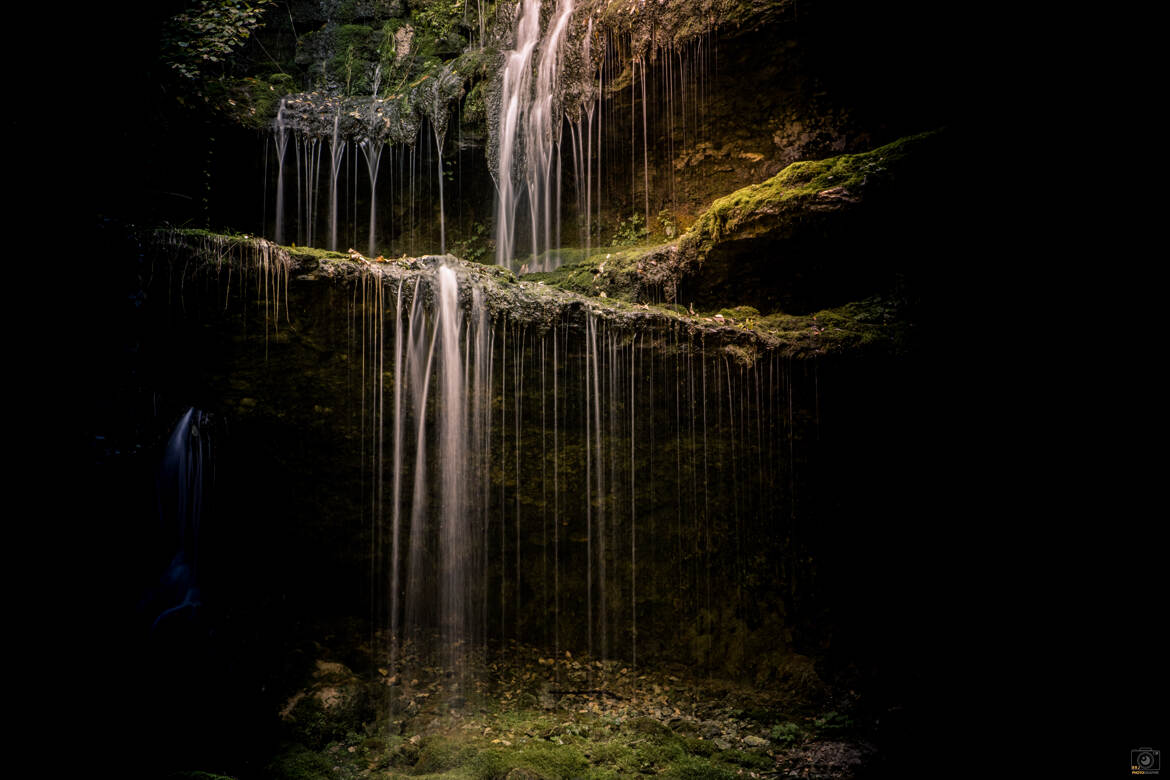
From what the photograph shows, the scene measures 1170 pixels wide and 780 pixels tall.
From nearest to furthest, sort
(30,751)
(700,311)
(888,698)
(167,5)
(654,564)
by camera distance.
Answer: (30,751) < (167,5) < (888,698) < (654,564) < (700,311)

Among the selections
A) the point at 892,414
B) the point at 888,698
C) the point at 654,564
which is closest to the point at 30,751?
the point at 654,564

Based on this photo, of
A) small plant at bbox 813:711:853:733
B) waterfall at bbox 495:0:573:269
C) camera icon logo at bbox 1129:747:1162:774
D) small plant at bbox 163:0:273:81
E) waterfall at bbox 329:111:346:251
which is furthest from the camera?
waterfall at bbox 329:111:346:251

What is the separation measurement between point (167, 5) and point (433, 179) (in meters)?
5.44

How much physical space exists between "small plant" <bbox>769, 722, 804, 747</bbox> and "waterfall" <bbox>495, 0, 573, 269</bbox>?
756 centimetres

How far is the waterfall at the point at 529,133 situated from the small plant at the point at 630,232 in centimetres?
125

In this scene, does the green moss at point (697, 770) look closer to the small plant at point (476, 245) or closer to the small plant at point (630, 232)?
the small plant at point (630, 232)

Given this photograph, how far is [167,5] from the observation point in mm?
5137

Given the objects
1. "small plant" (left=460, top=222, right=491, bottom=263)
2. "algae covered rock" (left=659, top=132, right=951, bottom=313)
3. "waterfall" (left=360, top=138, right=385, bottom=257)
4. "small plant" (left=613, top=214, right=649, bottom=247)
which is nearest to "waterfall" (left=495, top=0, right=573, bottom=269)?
"small plant" (left=460, top=222, right=491, bottom=263)

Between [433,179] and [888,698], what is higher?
[433,179]

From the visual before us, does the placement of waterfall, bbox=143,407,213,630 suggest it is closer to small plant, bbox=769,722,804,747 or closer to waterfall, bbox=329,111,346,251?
waterfall, bbox=329,111,346,251

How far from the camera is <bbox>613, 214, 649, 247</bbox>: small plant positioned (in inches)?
395

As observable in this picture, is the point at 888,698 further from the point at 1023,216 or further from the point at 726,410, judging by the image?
the point at 1023,216

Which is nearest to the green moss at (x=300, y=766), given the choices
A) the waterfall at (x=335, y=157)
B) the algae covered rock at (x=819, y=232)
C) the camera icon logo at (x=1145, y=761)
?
the algae covered rock at (x=819, y=232)

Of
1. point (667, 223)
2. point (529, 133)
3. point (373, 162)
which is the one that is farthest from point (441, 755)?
point (373, 162)
